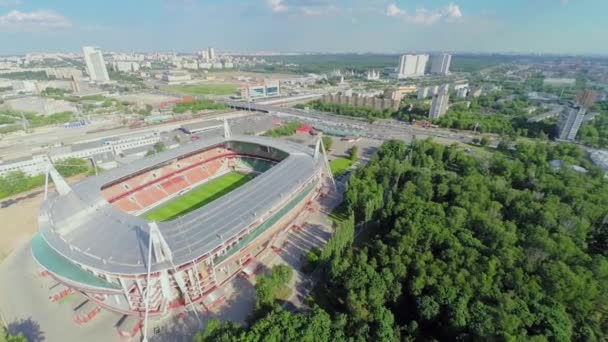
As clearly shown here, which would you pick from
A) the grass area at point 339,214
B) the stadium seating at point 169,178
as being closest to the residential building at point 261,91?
the stadium seating at point 169,178

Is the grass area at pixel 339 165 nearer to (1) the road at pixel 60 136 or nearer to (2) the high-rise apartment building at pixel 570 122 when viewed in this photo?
(1) the road at pixel 60 136

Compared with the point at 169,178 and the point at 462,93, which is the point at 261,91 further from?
the point at 169,178

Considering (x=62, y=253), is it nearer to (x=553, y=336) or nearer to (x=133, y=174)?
(x=133, y=174)

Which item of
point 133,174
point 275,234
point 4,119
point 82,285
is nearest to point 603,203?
point 275,234

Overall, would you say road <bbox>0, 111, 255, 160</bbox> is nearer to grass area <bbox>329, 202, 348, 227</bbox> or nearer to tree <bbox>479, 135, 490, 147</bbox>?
grass area <bbox>329, 202, 348, 227</bbox>

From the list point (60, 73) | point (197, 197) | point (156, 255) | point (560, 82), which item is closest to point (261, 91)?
point (197, 197)
